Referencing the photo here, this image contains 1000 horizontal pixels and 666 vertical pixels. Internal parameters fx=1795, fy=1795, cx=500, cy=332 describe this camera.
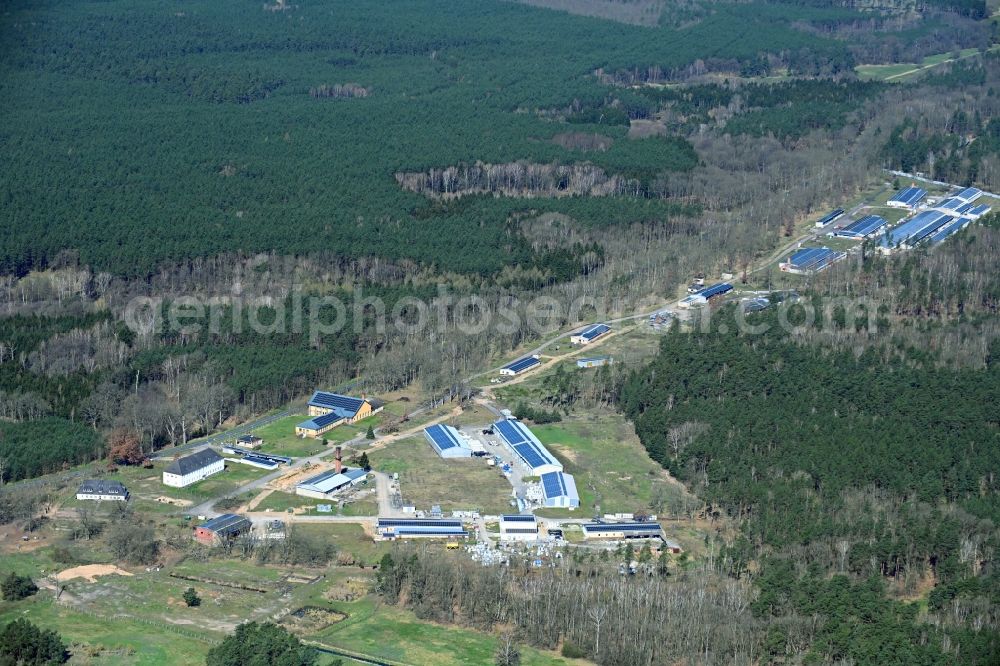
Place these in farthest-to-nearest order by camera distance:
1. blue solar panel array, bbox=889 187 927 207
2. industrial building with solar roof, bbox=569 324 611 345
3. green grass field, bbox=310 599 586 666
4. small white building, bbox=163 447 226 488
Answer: blue solar panel array, bbox=889 187 927 207 → industrial building with solar roof, bbox=569 324 611 345 → small white building, bbox=163 447 226 488 → green grass field, bbox=310 599 586 666

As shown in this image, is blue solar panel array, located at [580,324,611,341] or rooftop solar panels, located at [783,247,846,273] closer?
blue solar panel array, located at [580,324,611,341]

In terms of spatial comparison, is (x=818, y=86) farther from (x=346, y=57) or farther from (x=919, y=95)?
(x=346, y=57)

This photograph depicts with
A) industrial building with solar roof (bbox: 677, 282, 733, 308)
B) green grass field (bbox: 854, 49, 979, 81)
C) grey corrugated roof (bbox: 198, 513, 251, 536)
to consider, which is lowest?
grey corrugated roof (bbox: 198, 513, 251, 536)

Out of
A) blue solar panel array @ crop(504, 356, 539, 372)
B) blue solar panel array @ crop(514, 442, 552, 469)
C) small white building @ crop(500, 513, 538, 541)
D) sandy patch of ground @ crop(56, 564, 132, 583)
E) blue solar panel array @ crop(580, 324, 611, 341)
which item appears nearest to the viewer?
sandy patch of ground @ crop(56, 564, 132, 583)

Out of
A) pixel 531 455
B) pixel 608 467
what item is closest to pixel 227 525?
pixel 531 455

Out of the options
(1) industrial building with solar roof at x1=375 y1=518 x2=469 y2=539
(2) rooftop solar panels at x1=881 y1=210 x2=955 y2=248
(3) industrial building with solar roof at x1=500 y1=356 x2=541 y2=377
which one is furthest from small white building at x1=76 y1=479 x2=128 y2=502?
(2) rooftop solar panels at x1=881 y1=210 x2=955 y2=248

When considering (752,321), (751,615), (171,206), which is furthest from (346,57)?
(751,615)

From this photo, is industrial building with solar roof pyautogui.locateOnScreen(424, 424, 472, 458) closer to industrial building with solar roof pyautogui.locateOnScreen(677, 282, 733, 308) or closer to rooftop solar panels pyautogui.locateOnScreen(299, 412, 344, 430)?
rooftop solar panels pyautogui.locateOnScreen(299, 412, 344, 430)
